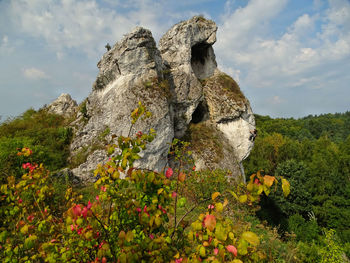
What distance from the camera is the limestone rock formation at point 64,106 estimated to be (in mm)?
15547

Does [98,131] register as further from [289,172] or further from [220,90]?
[289,172]

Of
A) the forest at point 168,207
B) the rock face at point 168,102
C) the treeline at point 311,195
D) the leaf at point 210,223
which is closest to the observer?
the leaf at point 210,223

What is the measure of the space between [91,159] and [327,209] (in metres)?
25.3

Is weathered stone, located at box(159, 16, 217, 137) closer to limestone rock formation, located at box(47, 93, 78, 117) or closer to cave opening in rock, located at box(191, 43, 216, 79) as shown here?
cave opening in rock, located at box(191, 43, 216, 79)

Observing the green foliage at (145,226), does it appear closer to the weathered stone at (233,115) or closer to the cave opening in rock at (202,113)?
the weathered stone at (233,115)

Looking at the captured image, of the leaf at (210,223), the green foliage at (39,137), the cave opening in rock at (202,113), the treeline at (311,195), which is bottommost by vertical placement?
Answer: the treeline at (311,195)

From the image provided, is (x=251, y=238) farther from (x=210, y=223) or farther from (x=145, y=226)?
(x=145, y=226)

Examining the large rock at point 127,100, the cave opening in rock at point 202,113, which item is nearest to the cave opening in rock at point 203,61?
the cave opening in rock at point 202,113

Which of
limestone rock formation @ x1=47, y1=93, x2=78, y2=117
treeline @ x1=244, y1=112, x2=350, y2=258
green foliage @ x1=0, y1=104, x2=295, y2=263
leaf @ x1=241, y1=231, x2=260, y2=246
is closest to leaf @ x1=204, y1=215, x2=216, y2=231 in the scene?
green foliage @ x1=0, y1=104, x2=295, y2=263

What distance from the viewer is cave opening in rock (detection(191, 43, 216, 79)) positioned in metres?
18.5

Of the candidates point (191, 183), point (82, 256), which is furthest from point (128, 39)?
point (82, 256)

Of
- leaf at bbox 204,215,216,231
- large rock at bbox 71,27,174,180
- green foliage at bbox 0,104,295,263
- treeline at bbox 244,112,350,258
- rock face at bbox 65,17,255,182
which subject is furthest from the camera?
treeline at bbox 244,112,350,258

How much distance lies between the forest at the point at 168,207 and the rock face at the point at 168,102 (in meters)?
1.53

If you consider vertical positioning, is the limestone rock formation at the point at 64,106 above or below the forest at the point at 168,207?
above
